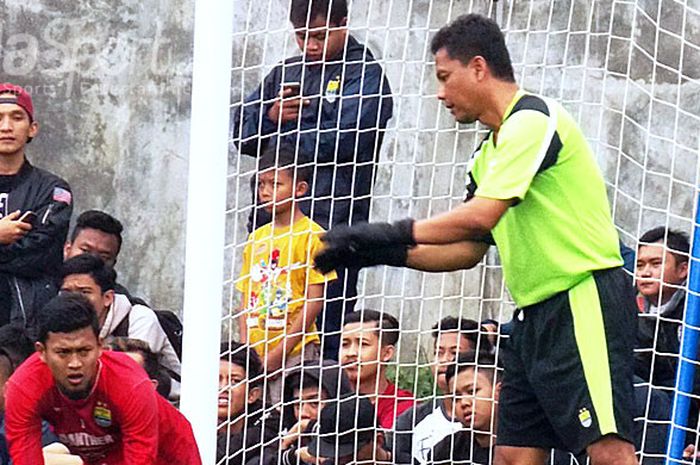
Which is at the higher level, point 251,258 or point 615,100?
point 615,100

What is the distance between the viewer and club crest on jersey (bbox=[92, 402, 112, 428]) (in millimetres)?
6250

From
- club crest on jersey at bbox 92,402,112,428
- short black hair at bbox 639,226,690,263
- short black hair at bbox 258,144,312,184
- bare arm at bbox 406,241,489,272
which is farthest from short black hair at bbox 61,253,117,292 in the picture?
bare arm at bbox 406,241,489,272

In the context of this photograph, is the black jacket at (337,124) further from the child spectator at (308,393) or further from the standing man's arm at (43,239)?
the standing man's arm at (43,239)

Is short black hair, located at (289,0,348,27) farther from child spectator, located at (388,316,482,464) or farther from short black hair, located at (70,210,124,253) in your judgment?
short black hair, located at (70,210,124,253)

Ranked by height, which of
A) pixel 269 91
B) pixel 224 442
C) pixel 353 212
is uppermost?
pixel 269 91

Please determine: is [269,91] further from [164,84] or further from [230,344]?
[164,84]

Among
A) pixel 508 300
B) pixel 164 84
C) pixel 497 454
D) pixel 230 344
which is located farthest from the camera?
pixel 164 84

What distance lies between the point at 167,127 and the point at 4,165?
1.42 meters

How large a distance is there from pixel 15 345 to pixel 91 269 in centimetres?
52

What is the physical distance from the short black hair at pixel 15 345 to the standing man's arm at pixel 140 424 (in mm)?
1280

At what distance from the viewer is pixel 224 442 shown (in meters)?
6.75

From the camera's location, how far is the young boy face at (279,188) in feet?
22.6

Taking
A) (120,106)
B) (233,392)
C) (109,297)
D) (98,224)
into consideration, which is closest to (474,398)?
(233,392)

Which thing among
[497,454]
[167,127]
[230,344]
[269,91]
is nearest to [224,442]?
[230,344]
